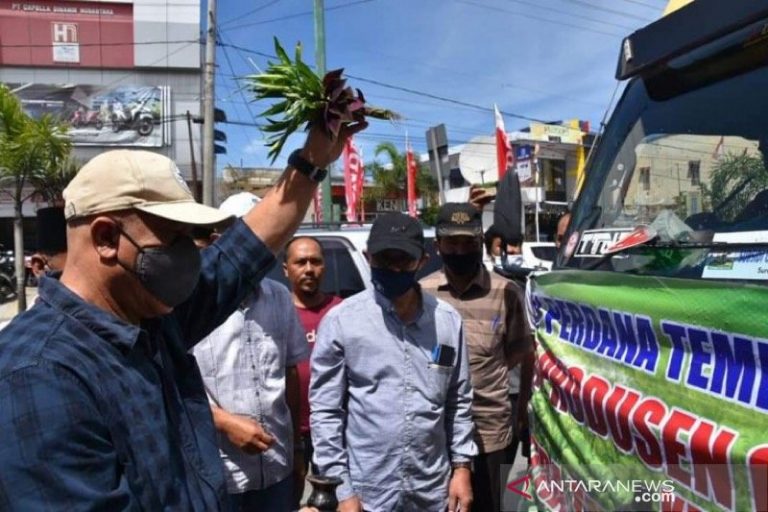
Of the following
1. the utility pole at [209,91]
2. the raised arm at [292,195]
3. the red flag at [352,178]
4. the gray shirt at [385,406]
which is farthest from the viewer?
the utility pole at [209,91]

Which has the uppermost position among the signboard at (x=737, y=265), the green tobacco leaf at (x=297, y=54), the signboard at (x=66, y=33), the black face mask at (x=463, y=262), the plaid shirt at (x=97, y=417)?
the signboard at (x=66, y=33)

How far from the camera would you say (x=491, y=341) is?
3109 mm

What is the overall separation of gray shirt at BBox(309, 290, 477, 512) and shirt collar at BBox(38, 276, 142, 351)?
1.24 meters

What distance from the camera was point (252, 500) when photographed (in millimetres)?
2818

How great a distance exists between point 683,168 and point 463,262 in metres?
1.27

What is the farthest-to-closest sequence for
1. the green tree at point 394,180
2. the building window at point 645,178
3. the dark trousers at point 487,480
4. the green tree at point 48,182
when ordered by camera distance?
the green tree at point 394,180 < the green tree at point 48,182 < the dark trousers at point 487,480 < the building window at point 645,178

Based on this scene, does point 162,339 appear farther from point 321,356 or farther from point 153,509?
point 321,356

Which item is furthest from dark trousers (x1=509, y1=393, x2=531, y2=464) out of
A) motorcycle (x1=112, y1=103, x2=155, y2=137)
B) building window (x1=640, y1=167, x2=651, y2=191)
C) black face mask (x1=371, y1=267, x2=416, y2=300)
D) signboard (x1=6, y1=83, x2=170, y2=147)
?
motorcycle (x1=112, y1=103, x2=155, y2=137)

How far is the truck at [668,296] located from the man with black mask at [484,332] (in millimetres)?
770

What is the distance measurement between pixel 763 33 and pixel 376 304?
162cm

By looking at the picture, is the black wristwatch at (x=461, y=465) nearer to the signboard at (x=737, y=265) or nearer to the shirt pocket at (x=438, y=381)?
the shirt pocket at (x=438, y=381)

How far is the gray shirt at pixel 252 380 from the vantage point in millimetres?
2770

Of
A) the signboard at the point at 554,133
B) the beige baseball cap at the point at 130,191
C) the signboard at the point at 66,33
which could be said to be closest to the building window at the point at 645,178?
the beige baseball cap at the point at 130,191

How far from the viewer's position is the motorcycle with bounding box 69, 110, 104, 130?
99.4 ft
